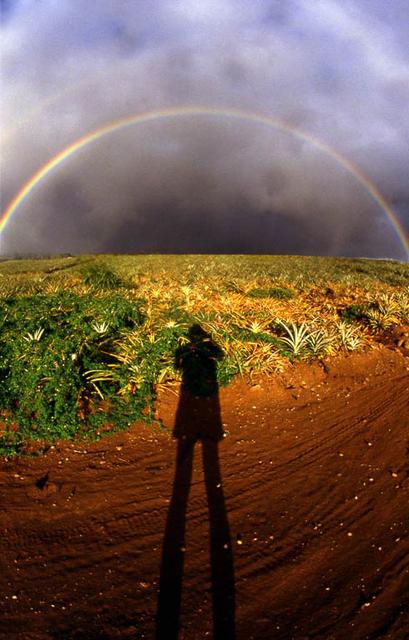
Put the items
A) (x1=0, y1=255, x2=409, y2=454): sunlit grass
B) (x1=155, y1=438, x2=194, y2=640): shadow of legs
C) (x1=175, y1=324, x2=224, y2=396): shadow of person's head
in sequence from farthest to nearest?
1. (x1=175, y1=324, x2=224, y2=396): shadow of person's head
2. (x1=0, y1=255, x2=409, y2=454): sunlit grass
3. (x1=155, y1=438, x2=194, y2=640): shadow of legs

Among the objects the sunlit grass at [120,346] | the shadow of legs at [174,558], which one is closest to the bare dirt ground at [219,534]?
the shadow of legs at [174,558]

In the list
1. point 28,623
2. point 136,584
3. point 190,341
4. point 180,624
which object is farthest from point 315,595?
point 190,341

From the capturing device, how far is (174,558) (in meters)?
3.08

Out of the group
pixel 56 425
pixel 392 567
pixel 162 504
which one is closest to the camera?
pixel 392 567

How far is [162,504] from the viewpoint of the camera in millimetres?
3699

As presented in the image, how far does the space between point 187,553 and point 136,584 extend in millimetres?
474

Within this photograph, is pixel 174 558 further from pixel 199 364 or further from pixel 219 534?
pixel 199 364

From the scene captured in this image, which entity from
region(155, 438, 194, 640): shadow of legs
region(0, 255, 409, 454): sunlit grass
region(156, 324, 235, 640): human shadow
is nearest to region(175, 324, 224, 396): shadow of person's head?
region(156, 324, 235, 640): human shadow

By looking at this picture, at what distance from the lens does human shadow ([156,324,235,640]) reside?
264 cm

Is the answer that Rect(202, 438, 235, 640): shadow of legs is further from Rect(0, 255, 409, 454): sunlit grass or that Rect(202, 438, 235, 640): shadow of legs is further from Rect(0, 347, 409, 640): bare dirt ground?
Rect(0, 255, 409, 454): sunlit grass

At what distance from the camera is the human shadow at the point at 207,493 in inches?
104

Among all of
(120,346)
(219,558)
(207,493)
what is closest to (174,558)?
(219,558)

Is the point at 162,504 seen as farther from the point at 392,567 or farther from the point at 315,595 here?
the point at 392,567

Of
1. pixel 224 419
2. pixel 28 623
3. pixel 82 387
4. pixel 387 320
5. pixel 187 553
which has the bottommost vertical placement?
pixel 28 623
